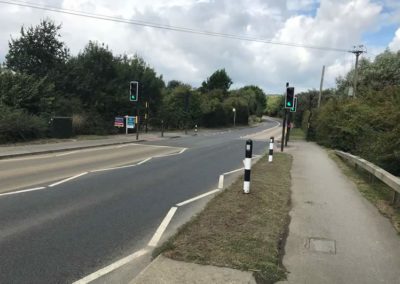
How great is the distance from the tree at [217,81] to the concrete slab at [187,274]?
3716 inches

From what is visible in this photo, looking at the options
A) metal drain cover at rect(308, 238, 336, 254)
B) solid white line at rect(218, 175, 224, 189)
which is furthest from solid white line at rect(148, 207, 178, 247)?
solid white line at rect(218, 175, 224, 189)

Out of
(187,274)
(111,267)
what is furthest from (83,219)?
(187,274)

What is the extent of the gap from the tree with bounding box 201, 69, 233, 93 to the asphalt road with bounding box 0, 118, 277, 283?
86.1 metres

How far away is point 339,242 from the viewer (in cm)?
676

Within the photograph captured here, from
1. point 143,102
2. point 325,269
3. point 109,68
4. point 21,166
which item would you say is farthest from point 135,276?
point 143,102

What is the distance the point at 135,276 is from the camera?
205 inches

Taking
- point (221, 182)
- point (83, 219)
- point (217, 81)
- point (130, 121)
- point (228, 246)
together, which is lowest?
point (221, 182)

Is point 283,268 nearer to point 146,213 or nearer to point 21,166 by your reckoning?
point 146,213

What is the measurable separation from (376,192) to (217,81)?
292 ft

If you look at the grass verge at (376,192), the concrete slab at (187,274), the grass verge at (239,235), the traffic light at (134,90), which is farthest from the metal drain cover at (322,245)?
the traffic light at (134,90)

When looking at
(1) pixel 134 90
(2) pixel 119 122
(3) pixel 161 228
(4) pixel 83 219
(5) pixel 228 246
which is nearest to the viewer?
(5) pixel 228 246

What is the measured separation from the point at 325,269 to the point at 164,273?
195cm

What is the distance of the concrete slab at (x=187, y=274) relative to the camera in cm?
483

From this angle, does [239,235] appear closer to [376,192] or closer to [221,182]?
[221,182]
